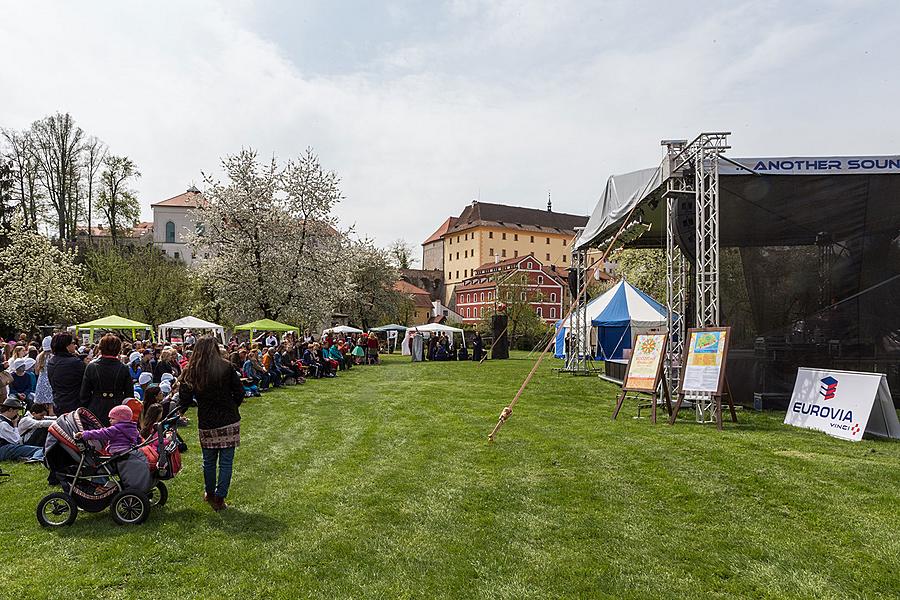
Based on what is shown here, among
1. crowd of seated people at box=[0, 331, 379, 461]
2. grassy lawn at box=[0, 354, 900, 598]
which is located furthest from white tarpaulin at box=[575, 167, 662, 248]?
crowd of seated people at box=[0, 331, 379, 461]

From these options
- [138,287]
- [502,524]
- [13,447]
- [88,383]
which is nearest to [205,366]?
[88,383]

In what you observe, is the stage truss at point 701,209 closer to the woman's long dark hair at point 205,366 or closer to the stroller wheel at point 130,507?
the woman's long dark hair at point 205,366

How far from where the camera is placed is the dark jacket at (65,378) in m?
7.15

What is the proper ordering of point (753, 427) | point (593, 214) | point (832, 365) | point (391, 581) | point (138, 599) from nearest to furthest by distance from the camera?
point (138, 599) → point (391, 581) → point (753, 427) → point (832, 365) → point (593, 214)

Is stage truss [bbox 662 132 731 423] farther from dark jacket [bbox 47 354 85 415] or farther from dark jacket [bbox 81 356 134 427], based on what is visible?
dark jacket [bbox 47 354 85 415]

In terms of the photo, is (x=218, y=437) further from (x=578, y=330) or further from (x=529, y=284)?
(x=529, y=284)

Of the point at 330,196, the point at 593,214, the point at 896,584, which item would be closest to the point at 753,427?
the point at 896,584

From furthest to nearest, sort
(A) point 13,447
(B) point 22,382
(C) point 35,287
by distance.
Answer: (C) point 35,287 → (B) point 22,382 → (A) point 13,447

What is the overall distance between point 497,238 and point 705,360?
9611cm

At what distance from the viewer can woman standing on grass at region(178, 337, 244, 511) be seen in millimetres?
5785

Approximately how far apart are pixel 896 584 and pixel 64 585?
5.34 meters

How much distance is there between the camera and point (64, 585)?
421 cm

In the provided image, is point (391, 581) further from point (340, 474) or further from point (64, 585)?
point (340, 474)

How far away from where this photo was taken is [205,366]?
578 centimetres
